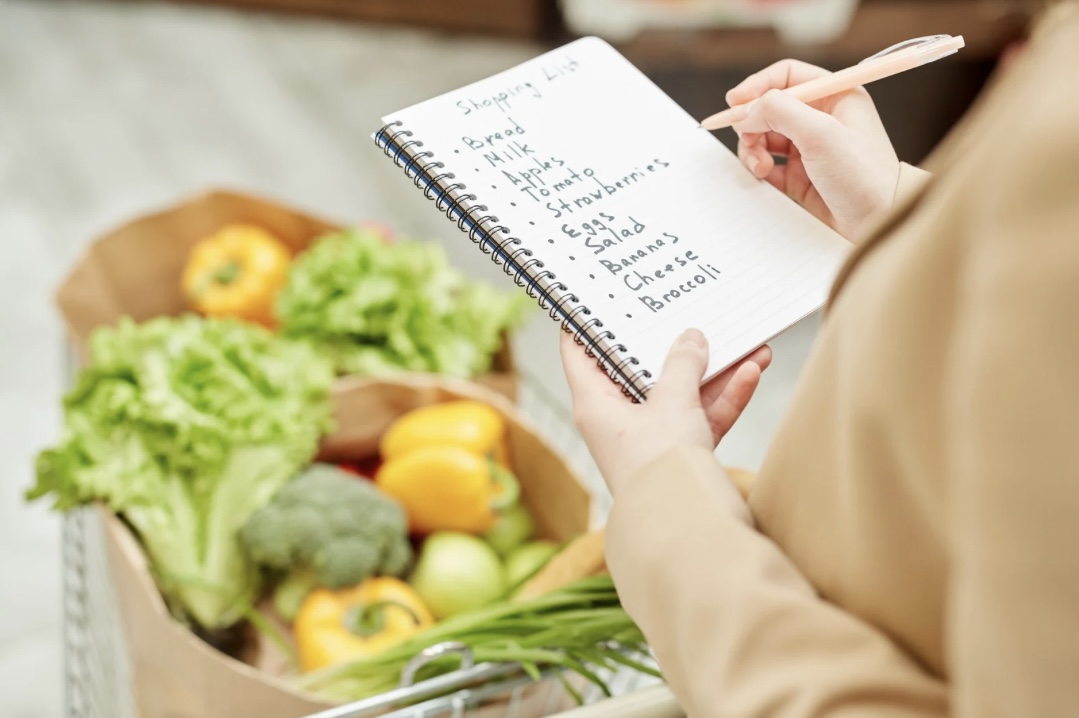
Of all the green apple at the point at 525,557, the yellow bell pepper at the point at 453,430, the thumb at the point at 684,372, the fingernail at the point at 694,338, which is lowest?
the green apple at the point at 525,557

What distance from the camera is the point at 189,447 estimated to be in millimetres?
940

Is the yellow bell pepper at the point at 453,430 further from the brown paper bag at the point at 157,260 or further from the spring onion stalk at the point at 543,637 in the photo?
the spring onion stalk at the point at 543,637

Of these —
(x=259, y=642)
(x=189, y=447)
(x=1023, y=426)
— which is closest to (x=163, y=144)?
(x=189, y=447)

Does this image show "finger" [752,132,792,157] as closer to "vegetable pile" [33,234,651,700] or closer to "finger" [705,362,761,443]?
"finger" [705,362,761,443]

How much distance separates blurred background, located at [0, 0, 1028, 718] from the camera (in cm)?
161

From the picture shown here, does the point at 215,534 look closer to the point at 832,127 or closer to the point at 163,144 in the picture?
the point at 832,127

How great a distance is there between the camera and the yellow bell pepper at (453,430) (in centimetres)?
99

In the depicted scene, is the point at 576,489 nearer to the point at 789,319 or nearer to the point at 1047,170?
the point at 789,319

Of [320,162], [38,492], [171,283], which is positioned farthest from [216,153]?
[38,492]

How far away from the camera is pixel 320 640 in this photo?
877 millimetres

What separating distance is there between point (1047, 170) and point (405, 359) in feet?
3.00

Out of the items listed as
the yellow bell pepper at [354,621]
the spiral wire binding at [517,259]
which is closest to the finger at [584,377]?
the spiral wire binding at [517,259]

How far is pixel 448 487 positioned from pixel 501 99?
1.50 feet

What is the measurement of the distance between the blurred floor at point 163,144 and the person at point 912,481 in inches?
37.5
